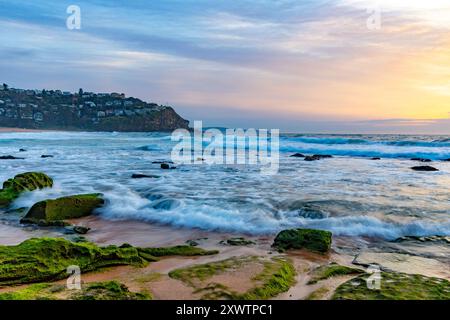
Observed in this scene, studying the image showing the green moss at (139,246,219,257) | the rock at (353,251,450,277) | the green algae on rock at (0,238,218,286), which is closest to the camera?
the green algae on rock at (0,238,218,286)

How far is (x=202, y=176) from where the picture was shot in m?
12.3

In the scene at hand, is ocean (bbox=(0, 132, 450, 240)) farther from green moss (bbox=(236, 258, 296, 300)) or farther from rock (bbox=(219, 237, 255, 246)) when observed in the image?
green moss (bbox=(236, 258, 296, 300))

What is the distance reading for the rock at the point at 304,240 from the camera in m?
4.71

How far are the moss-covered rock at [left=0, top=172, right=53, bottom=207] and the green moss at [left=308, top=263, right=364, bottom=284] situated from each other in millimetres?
6440

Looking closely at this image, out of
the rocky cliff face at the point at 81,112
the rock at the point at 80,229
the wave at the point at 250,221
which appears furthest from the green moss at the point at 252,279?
the rocky cliff face at the point at 81,112

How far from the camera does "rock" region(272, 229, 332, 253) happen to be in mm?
4715

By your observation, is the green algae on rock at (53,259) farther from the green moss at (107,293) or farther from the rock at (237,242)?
the rock at (237,242)

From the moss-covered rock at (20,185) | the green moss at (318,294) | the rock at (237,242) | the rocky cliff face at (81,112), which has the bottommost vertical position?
the rock at (237,242)

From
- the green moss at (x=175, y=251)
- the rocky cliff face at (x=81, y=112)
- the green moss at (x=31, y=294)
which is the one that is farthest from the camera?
the rocky cliff face at (x=81, y=112)

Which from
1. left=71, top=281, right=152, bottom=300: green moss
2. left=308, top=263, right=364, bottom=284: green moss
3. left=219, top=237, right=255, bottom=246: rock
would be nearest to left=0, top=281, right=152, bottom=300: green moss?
left=71, top=281, right=152, bottom=300: green moss

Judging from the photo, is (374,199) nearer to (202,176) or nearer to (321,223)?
(321,223)

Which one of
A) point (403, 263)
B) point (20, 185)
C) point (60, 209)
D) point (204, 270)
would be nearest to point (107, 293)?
point (204, 270)

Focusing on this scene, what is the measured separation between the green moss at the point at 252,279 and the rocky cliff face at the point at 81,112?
97.2 m

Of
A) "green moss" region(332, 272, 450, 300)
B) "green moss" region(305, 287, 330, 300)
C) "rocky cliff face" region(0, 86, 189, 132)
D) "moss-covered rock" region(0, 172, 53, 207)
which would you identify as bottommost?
"green moss" region(305, 287, 330, 300)
